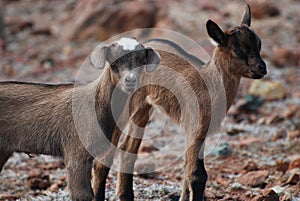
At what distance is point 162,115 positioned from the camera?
30.0 feet

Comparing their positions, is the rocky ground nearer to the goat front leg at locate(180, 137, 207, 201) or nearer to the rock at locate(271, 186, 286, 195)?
the rock at locate(271, 186, 286, 195)

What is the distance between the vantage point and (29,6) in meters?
24.3

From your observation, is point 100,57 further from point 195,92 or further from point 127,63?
point 195,92

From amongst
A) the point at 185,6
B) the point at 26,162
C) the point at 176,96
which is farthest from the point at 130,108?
the point at 185,6

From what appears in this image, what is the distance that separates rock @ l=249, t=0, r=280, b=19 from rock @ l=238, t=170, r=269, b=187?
10677mm

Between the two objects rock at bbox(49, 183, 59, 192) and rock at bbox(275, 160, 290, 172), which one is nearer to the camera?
rock at bbox(49, 183, 59, 192)

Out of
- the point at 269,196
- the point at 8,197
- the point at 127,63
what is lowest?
the point at 8,197

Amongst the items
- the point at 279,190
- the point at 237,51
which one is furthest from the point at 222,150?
the point at 237,51

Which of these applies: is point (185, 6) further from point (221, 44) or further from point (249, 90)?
point (221, 44)

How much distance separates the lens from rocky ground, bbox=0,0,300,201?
9320mm

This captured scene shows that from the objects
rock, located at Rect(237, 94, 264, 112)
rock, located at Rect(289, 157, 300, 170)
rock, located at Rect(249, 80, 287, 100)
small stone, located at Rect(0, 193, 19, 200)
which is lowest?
small stone, located at Rect(0, 193, 19, 200)

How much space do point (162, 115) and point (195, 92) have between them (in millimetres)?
994

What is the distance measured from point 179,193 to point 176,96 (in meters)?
1.29

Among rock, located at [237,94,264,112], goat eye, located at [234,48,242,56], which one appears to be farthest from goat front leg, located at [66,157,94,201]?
rock, located at [237,94,264,112]
